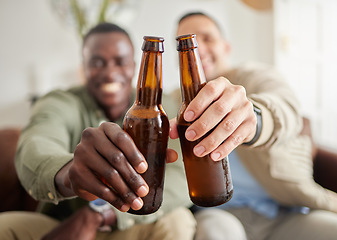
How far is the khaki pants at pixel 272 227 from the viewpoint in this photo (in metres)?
0.54

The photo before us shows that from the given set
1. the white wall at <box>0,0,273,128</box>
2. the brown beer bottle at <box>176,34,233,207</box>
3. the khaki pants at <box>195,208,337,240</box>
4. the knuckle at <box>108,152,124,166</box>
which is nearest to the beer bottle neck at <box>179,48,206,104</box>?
the brown beer bottle at <box>176,34,233,207</box>

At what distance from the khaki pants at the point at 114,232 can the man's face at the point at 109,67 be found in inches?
11.7

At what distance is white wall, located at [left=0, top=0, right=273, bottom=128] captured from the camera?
2156 millimetres

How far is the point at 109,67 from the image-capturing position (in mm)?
753

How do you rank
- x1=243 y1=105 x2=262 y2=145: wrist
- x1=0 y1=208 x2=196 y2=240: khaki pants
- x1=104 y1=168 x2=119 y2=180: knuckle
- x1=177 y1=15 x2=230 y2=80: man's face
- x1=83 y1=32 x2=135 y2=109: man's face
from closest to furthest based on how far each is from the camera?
1. x1=104 y1=168 x2=119 y2=180: knuckle
2. x1=243 y1=105 x2=262 y2=145: wrist
3. x1=0 y1=208 x2=196 y2=240: khaki pants
4. x1=83 y1=32 x2=135 y2=109: man's face
5. x1=177 y1=15 x2=230 y2=80: man's face

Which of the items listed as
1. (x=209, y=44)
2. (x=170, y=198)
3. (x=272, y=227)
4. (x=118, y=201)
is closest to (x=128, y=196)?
(x=118, y=201)

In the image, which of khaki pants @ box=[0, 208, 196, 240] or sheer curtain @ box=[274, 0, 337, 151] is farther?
sheer curtain @ box=[274, 0, 337, 151]

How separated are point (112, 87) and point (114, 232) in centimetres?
Result: 34

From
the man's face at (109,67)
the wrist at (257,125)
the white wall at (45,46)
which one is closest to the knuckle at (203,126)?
the wrist at (257,125)

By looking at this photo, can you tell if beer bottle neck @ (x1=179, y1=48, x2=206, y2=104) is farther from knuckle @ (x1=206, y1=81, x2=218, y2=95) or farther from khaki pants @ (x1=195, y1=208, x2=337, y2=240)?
khaki pants @ (x1=195, y1=208, x2=337, y2=240)

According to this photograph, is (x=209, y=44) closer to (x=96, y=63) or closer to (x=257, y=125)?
(x=96, y=63)

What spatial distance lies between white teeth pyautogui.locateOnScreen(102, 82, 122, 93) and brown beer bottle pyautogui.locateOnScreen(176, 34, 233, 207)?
434 millimetres

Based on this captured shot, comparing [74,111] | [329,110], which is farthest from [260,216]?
[329,110]

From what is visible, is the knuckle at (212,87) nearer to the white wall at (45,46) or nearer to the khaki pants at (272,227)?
the khaki pants at (272,227)
